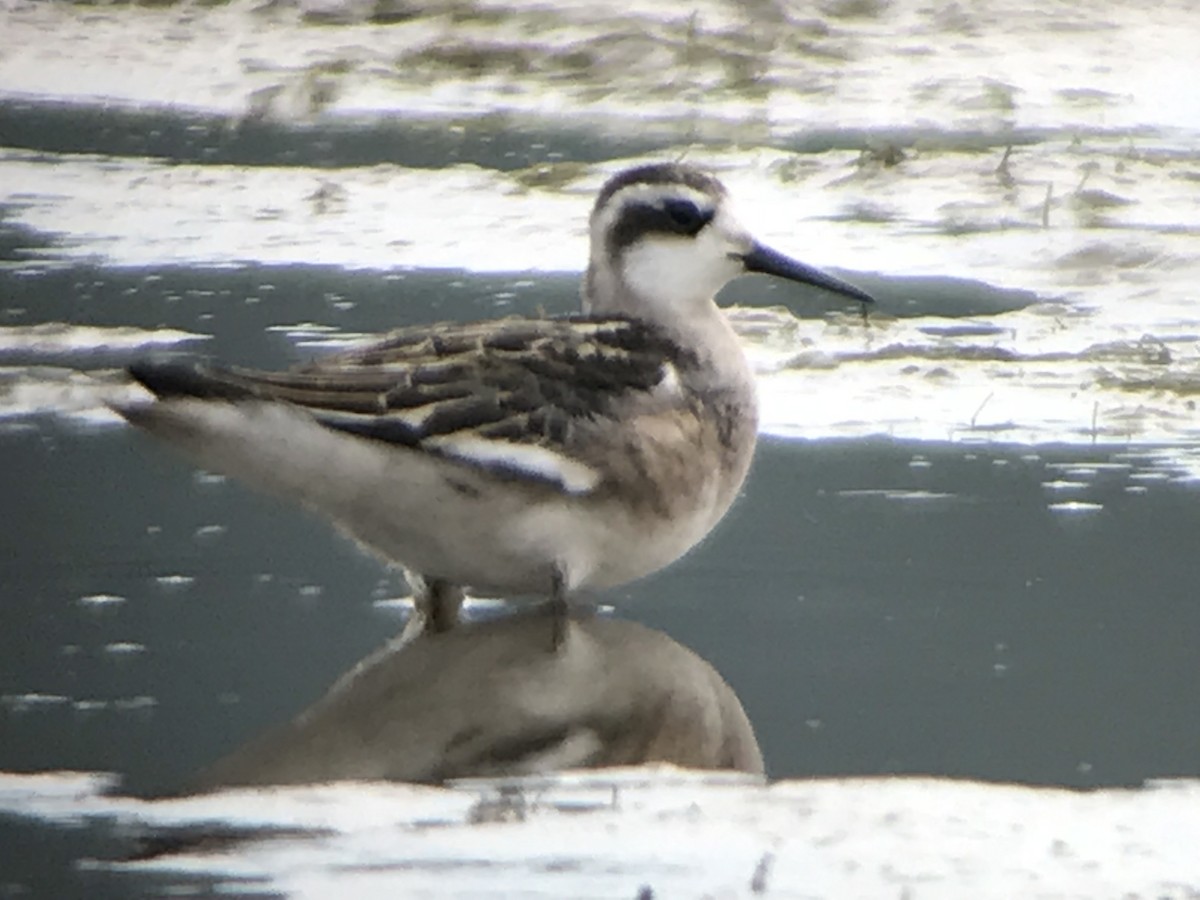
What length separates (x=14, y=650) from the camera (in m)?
6.13

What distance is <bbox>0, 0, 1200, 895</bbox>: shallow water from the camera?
5.93m

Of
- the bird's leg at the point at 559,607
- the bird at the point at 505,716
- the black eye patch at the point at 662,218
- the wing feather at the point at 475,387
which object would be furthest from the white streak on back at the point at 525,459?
the black eye patch at the point at 662,218

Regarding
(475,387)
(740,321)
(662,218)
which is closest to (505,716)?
(475,387)

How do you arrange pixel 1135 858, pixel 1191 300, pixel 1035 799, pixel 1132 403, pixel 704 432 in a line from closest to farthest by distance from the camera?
pixel 1135 858 → pixel 1035 799 → pixel 704 432 → pixel 1132 403 → pixel 1191 300

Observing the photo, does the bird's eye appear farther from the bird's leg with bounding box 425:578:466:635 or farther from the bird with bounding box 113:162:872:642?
the bird's leg with bounding box 425:578:466:635

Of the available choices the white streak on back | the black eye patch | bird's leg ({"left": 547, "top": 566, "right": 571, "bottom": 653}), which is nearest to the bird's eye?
the black eye patch

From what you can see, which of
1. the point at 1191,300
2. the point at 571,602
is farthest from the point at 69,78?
the point at 571,602

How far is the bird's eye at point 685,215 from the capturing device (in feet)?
23.9

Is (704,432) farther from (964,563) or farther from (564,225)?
(564,225)

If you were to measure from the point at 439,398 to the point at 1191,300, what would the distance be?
4577 millimetres

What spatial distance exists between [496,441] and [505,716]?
86cm

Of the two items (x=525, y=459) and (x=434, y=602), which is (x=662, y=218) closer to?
(x=525, y=459)

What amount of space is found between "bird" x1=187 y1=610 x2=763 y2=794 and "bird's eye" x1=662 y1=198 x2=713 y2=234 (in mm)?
1333

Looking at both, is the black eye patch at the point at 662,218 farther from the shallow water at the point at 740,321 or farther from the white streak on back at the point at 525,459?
the white streak on back at the point at 525,459
